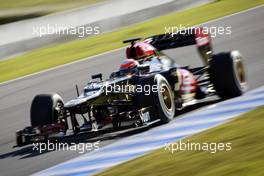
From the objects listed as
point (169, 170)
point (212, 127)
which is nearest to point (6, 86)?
point (212, 127)

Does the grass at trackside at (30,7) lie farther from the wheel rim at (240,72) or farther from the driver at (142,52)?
the wheel rim at (240,72)

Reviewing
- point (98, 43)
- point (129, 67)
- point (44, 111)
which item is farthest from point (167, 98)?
point (98, 43)

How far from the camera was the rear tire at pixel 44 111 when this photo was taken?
33.7 feet

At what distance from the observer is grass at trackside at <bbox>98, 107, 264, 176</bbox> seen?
6.91 m

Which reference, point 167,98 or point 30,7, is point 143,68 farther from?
point 30,7

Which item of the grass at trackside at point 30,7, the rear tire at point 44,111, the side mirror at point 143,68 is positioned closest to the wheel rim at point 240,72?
the side mirror at point 143,68

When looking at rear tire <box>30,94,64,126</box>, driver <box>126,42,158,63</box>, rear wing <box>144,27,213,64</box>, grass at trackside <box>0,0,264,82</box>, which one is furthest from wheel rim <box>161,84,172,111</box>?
grass at trackside <box>0,0,264,82</box>

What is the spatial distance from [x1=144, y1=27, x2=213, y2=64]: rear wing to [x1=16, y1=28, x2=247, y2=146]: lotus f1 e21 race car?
0.02m

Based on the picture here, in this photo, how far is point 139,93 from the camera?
384 inches

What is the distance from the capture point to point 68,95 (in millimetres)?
14703

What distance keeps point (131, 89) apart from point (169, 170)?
9.85 ft

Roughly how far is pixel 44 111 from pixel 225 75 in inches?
113

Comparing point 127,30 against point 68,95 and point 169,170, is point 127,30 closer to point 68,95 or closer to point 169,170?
point 68,95

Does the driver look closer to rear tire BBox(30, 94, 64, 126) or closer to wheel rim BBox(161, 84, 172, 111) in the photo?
wheel rim BBox(161, 84, 172, 111)
